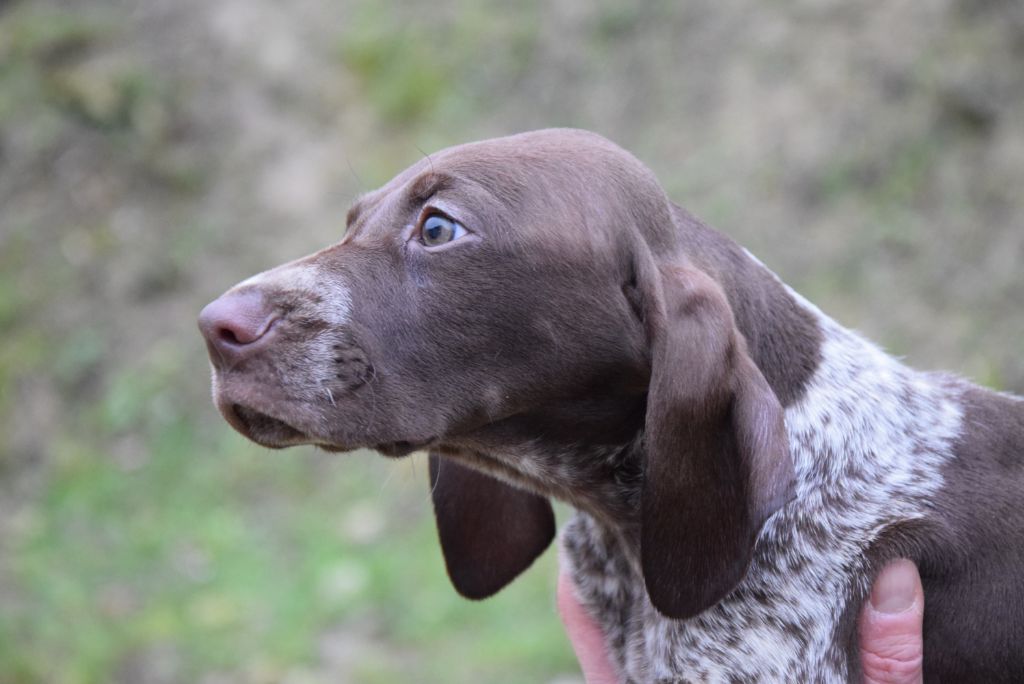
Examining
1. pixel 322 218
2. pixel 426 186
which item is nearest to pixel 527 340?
pixel 426 186

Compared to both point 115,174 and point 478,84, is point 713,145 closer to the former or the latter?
point 478,84

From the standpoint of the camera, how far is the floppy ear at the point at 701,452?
2812 mm

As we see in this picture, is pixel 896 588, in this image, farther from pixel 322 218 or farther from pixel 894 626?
pixel 322 218

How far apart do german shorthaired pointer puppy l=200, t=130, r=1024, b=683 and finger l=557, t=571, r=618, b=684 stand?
195 millimetres

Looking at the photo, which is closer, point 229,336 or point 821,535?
point 229,336

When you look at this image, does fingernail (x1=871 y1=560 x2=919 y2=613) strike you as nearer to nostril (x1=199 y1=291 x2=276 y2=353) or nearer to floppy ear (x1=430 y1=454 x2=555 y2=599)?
floppy ear (x1=430 y1=454 x2=555 y2=599)

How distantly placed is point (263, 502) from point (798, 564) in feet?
18.2

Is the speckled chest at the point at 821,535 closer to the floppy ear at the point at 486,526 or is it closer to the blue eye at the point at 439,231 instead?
the floppy ear at the point at 486,526

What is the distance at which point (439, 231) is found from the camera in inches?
119

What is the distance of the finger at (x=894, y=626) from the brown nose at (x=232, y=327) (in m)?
1.66

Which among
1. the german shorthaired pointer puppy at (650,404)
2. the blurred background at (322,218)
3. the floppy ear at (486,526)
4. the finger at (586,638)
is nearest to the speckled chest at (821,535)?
the german shorthaired pointer puppy at (650,404)

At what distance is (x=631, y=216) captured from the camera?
307cm

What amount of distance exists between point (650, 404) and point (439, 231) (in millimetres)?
692

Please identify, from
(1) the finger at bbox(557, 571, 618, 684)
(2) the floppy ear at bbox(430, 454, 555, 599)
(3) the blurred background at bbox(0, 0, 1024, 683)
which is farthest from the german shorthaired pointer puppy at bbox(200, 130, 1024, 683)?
(3) the blurred background at bbox(0, 0, 1024, 683)
